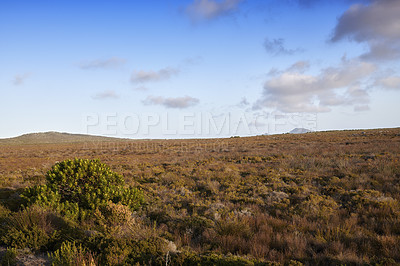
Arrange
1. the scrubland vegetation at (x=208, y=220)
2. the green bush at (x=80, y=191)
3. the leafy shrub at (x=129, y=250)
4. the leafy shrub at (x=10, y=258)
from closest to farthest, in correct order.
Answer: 1. the leafy shrub at (x=129, y=250)
2. the leafy shrub at (x=10, y=258)
3. the scrubland vegetation at (x=208, y=220)
4. the green bush at (x=80, y=191)

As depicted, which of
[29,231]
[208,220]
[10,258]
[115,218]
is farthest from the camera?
[208,220]

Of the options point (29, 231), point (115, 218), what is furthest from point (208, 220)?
point (29, 231)

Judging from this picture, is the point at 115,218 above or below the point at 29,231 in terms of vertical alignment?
below

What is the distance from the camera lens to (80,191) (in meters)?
7.43

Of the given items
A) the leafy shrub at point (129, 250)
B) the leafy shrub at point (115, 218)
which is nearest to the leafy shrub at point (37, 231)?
the leafy shrub at point (115, 218)

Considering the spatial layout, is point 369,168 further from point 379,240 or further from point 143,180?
point 143,180

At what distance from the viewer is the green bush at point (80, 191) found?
6797 mm

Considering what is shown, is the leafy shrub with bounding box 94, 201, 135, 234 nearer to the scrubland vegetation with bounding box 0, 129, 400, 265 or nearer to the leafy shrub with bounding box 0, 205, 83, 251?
the scrubland vegetation with bounding box 0, 129, 400, 265

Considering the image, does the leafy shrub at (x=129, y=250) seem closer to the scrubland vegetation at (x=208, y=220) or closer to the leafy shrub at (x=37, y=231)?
the scrubland vegetation at (x=208, y=220)

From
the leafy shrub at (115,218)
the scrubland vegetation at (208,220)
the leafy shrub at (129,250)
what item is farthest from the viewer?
the leafy shrub at (115,218)

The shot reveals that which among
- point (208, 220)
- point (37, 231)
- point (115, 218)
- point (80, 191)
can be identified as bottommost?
point (208, 220)

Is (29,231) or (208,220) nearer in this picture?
(29,231)

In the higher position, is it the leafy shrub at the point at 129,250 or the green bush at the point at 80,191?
the green bush at the point at 80,191

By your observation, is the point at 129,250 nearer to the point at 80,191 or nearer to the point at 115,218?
the point at 115,218
